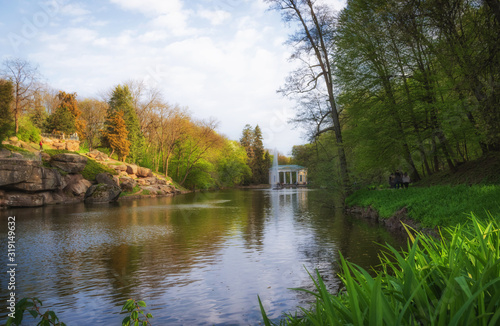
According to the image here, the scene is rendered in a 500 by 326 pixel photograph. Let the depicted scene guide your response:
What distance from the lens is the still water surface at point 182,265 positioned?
566 cm

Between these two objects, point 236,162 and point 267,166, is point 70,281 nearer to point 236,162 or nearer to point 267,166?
point 236,162

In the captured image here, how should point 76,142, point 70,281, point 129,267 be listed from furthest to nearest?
point 76,142 < point 129,267 < point 70,281

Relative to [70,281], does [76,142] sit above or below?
above

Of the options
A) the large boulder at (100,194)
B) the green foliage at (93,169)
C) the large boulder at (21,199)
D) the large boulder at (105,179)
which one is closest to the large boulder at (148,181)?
the green foliage at (93,169)

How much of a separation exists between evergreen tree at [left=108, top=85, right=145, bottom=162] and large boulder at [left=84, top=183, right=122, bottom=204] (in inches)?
820

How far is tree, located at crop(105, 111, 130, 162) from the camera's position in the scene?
47844mm

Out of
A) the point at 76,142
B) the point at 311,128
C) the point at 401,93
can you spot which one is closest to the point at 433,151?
the point at 401,93

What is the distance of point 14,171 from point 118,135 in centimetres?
2482

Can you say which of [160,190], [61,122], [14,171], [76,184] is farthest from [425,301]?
[61,122]

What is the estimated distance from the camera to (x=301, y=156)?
74.1ft

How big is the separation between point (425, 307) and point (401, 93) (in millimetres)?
17427

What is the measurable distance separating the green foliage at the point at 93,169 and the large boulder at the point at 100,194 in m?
3.71

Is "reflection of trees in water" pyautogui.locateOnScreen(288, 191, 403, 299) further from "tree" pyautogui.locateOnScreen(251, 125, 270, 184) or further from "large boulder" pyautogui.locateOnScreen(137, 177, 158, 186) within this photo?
"tree" pyautogui.locateOnScreen(251, 125, 270, 184)

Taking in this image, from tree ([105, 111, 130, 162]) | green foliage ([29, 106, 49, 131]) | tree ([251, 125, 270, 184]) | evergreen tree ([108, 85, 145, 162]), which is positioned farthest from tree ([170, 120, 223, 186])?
tree ([251, 125, 270, 184])
